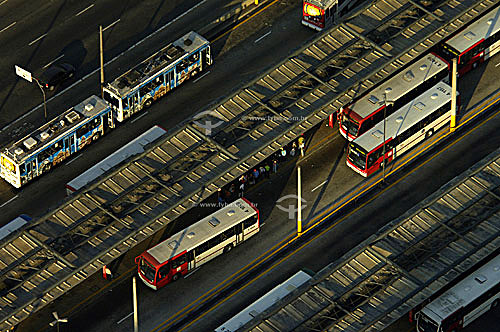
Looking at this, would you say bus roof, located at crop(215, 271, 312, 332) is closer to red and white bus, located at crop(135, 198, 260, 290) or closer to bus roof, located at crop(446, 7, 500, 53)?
red and white bus, located at crop(135, 198, 260, 290)

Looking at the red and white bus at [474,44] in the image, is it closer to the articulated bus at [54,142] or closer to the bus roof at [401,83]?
the bus roof at [401,83]

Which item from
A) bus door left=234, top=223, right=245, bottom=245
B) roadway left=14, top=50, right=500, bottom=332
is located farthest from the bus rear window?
bus door left=234, top=223, right=245, bottom=245

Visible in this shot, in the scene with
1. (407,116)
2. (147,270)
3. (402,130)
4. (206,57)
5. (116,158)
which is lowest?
(147,270)

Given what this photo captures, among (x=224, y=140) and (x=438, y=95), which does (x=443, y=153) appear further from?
(x=224, y=140)

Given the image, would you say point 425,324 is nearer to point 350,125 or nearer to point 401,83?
point 350,125

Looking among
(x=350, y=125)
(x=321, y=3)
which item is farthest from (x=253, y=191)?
(x=321, y=3)

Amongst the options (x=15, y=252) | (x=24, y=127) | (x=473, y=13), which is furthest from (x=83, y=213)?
(x=473, y=13)
